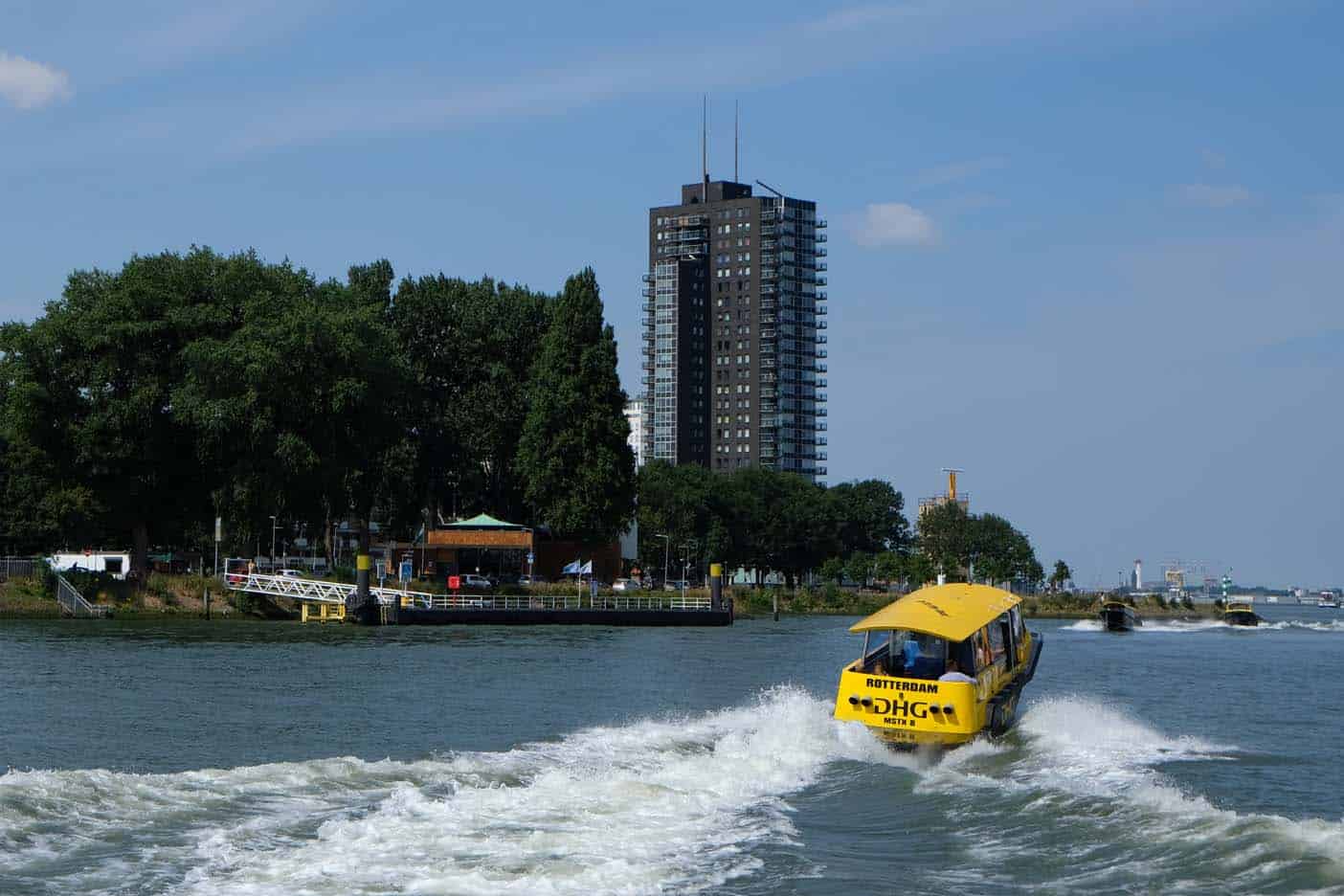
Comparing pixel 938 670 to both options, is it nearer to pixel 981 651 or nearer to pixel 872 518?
pixel 981 651

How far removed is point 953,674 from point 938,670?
4.22ft

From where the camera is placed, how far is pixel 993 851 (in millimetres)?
17719

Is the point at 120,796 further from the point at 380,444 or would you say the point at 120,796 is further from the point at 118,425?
the point at 380,444

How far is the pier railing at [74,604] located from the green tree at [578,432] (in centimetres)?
2871

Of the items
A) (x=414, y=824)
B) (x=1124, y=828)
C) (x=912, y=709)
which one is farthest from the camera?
(x=912, y=709)

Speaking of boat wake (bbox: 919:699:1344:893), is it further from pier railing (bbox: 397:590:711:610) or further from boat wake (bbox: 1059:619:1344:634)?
boat wake (bbox: 1059:619:1344:634)

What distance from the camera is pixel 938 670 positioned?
27328 mm

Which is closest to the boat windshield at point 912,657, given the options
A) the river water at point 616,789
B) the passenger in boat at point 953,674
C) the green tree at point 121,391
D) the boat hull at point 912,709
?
the passenger in boat at point 953,674

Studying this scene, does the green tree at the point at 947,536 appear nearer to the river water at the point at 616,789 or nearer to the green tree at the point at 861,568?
the green tree at the point at 861,568

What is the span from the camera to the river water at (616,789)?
15.9 metres

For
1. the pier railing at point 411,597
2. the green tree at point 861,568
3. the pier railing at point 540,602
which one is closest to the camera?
the pier railing at point 411,597

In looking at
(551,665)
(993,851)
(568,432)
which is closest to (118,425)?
(568,432)

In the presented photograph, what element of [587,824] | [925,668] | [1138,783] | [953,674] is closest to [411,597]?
[925,668]

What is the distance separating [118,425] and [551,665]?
35932 millimetres
